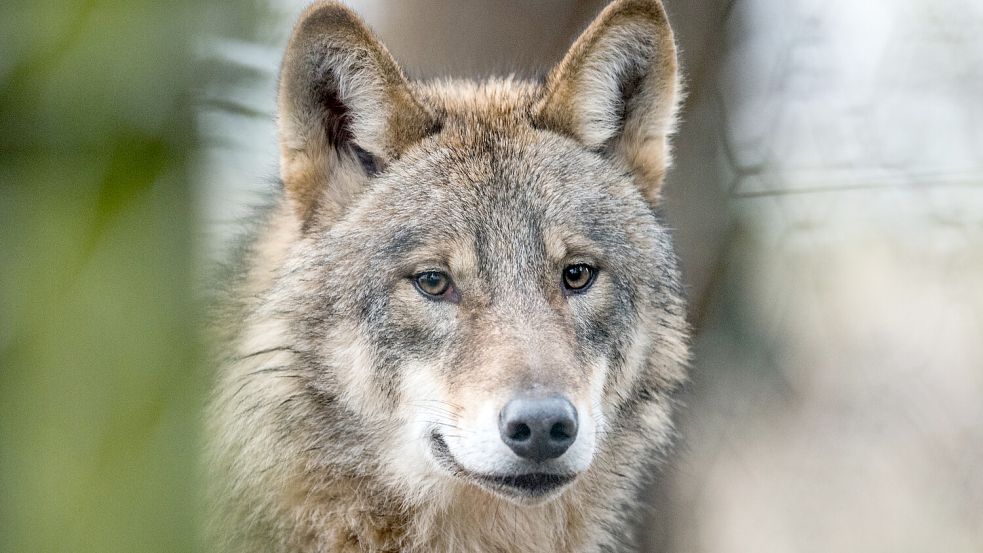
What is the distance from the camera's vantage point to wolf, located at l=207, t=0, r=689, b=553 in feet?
7.24

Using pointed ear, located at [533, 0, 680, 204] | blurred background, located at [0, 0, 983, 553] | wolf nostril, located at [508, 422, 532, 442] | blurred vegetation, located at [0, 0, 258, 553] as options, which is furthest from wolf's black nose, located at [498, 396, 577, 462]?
blurred vegetation, located at [0, 0, 258, 553]

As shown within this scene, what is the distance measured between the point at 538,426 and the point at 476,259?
1.71ft

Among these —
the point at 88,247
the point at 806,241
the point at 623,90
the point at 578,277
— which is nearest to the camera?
the point at 88,247

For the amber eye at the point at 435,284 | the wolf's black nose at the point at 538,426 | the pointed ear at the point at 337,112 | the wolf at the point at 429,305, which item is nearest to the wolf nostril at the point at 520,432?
the wolf's black nose at the point at 538,426

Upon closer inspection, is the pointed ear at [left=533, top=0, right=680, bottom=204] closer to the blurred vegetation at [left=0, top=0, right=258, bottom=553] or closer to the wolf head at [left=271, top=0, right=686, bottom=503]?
the wolf head at [left=271, top=0, right=686, bottom=503]

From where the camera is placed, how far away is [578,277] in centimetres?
239

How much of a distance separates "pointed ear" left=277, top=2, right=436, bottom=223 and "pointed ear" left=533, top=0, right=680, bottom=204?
402mm

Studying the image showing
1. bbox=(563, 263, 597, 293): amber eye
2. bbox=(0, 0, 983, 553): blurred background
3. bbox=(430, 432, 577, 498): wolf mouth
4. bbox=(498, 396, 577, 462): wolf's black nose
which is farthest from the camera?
bbox=(0, 0, 983, 553): blurred background

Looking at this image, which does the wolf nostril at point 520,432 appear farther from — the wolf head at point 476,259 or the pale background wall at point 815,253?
the pale background wall at point 815,253

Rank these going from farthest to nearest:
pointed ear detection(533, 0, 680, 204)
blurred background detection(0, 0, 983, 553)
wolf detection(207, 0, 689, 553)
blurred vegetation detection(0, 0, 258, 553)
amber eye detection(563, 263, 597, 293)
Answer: blurred background detection(0, 0, 983, 553) < pointed ear detection(533, 0, 680, 204) < amber eye detection(563, 263, 597, 293) < wolf detection(207, 0, 689, 553) < blurred vegetation detection(0, 0, 258, 553)

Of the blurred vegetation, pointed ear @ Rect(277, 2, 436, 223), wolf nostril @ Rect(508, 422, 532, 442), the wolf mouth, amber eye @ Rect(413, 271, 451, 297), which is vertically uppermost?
pointed ear @ Rect(277, 2, 436, 223)

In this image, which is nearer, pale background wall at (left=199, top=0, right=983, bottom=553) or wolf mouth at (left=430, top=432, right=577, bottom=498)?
wolf mouth at (left=430, top=432, right=577, bottom=498)

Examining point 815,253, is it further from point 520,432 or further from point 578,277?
point 520,432

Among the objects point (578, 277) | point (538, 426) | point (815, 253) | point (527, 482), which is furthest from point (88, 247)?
point (815, 253)
